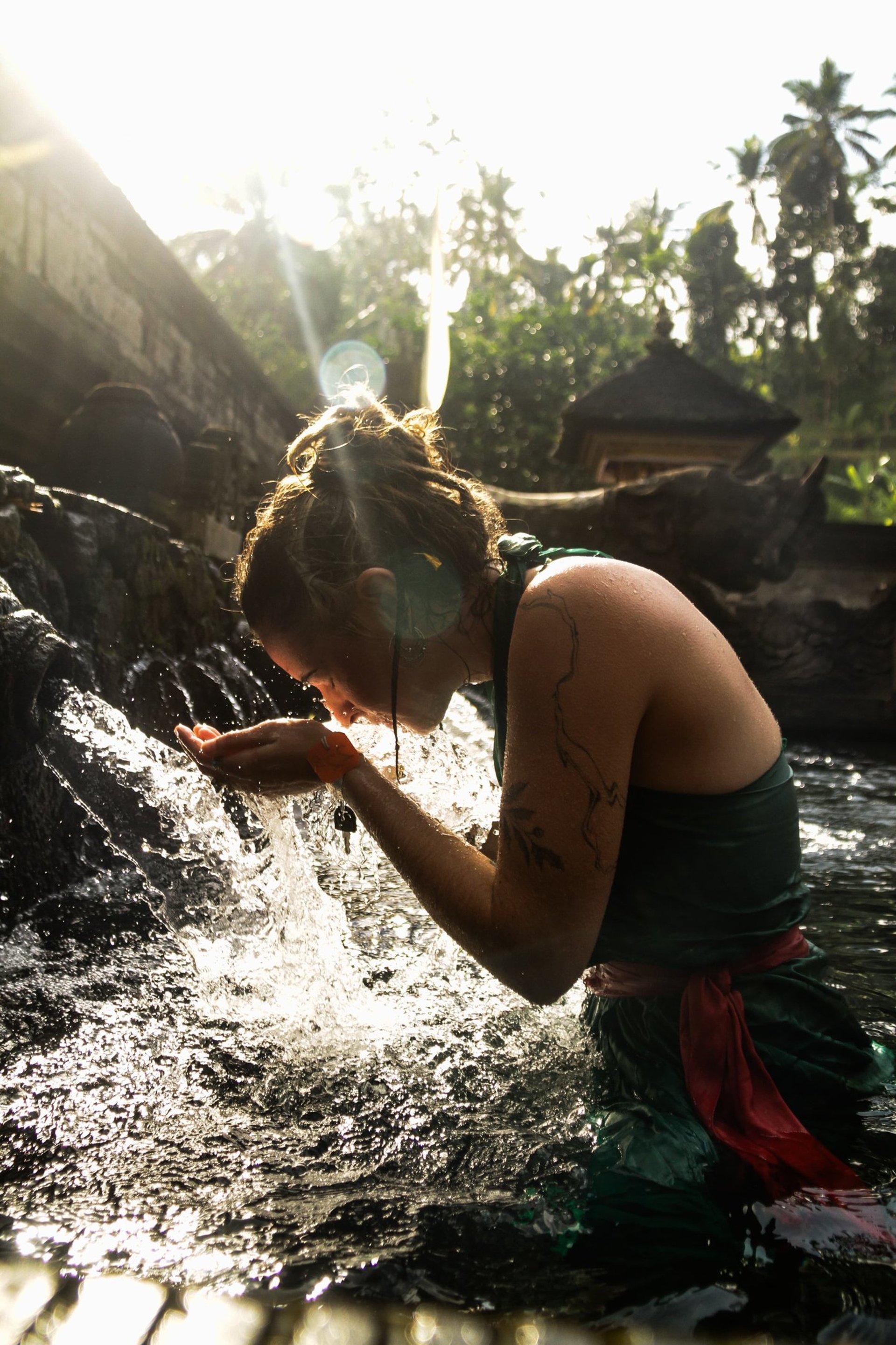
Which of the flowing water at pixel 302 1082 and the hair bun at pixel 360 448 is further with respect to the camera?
the hair bun at pixel 360 448

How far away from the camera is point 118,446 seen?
489 cm

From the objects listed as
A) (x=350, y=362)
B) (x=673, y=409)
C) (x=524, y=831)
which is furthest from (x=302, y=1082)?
(x=350, y=362)

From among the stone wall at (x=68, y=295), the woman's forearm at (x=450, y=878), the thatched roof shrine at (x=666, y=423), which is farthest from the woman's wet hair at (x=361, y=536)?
the thatched roof shrine at (x=666, y=423)

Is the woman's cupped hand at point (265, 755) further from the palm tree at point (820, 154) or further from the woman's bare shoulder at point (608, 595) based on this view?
the palm tree at point (820, 154)

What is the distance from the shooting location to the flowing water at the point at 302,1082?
1.07 meters

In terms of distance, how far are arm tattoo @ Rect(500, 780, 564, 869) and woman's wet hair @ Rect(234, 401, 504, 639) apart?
0.90 feet

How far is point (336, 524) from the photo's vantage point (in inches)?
54.0

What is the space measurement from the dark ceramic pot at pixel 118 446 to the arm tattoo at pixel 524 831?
13.5 feet

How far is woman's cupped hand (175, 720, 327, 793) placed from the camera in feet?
4.75

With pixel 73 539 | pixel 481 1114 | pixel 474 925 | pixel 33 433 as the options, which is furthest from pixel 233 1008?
pixel 33 433

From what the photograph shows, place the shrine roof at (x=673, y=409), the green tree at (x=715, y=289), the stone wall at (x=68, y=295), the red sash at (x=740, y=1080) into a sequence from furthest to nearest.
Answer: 1. the green tree at (x=715, y=289)
2. the shrine roof at (x=673, y=409)
3. the stone wall at (x=68, y=295)
4. the red sash at (x=740, y=1080)

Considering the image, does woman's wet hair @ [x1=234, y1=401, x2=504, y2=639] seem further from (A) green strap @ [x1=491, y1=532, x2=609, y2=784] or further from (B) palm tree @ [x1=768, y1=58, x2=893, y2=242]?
(B) palm tree @ [x1=768, y1=58, x2=893, y2=242]

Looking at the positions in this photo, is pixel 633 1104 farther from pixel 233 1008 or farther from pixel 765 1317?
pixel 233 1008

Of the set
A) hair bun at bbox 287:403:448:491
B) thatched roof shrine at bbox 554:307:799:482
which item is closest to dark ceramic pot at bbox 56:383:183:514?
hair bun at bbox 287:403:448:491
